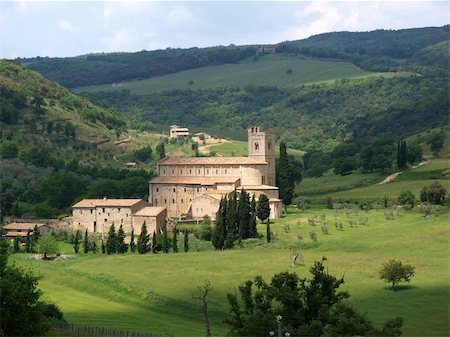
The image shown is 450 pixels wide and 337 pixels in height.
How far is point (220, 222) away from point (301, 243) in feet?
28.6

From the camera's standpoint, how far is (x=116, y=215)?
108688mm

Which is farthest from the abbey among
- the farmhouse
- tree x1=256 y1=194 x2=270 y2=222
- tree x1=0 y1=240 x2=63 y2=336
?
tree x1=0 y1=240 x2=63 y2=336

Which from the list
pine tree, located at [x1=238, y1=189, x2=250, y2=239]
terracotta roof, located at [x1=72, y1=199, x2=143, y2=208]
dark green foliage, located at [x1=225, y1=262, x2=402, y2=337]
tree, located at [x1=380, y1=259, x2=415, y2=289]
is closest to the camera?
dark green foliage, located at [x1=225, y1=262, x2=402, y2=337]

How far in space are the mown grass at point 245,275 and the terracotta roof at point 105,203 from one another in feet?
33.5

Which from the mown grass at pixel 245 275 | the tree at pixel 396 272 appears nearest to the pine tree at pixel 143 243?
the mown grass at pixel 245 275

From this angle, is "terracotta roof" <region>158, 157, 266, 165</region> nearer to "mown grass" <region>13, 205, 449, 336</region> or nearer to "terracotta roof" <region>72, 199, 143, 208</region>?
"terracotta roof" <region>72, 199, 143, 208</region>

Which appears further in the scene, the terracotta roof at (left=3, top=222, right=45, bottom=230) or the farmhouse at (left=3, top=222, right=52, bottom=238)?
the terracotta roof at (left=3, top=222, right=45, bottom=230)

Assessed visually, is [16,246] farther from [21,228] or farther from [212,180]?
[212,180]

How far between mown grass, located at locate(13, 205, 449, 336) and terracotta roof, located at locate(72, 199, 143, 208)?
10203 millimetres

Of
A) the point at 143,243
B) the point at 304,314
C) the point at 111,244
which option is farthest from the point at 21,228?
the point at 304,314

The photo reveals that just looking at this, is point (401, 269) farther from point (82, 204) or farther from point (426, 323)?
point (82, 204)

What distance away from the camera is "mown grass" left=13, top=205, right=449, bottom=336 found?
64938mm

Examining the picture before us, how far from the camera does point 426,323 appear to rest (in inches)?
2443

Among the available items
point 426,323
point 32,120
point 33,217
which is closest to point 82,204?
point 33,217
